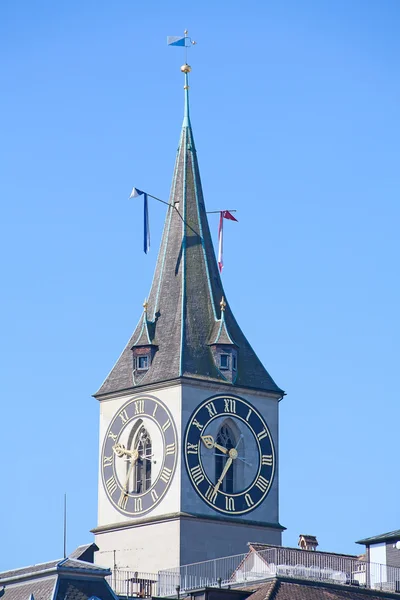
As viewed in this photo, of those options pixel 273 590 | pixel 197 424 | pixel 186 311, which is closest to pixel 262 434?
pixel 197 424

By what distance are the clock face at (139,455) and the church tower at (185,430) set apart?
0.14ft

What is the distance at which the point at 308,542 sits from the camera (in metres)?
114

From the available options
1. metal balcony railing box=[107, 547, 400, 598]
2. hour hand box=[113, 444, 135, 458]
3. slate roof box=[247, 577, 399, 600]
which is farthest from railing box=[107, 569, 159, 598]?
slate roof box=[247, 577, 399, 600]

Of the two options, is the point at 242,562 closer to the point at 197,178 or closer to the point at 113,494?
the point at 113,494

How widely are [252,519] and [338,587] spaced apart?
9148mm

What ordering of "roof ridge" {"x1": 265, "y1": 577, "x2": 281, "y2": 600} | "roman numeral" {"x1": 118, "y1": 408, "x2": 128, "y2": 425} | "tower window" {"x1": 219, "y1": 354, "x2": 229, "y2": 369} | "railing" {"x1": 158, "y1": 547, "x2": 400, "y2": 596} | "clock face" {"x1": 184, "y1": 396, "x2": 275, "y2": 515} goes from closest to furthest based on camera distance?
"roof ridge" {"x1": 265, "y1": 577, "x2": 281, "y2": 600}
"railing" {"x1": 158, "y1": 547, "x2": 400, "y2": 596}
"clock face" {"x1": 184, "y1": 396, "x2": 275, "y2": 515}
"tower window" {"x1": 219, "y1": 354, "x2": 229, "y2": 369}
"roman numeral" {"x1": 118, "y1": 408, "x2": 128, "y2": 425}

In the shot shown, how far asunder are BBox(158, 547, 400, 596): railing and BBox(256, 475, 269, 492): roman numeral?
13.1ft

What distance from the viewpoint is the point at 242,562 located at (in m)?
107

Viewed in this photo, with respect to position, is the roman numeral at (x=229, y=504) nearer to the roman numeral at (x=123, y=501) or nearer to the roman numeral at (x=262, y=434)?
the roman numeral at (x=262, y=434)

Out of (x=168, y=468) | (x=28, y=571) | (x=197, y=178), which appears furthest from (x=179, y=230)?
(x=28, y=571)

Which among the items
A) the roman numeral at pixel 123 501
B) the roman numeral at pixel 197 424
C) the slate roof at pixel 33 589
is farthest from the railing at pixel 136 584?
the roman numeral at pixel 197 424

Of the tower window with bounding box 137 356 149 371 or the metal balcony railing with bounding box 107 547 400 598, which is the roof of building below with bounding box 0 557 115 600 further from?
the tower window with bounding box 137 356 149 371

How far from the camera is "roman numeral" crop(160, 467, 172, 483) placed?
111 meters

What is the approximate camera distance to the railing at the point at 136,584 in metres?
108
